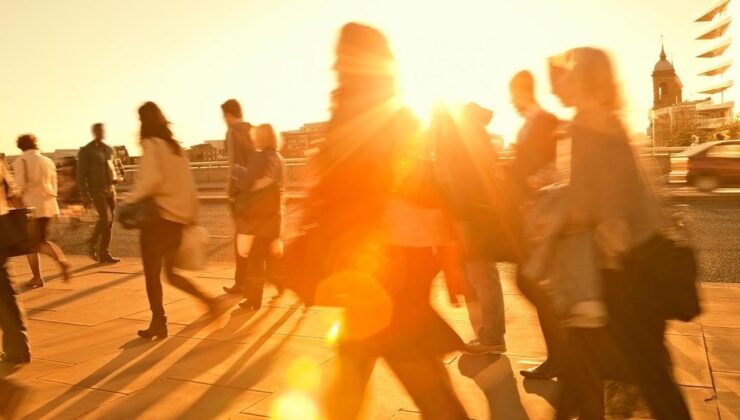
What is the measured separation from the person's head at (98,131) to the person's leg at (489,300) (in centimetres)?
659

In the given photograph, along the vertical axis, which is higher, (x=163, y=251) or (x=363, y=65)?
(x=363, y=65)

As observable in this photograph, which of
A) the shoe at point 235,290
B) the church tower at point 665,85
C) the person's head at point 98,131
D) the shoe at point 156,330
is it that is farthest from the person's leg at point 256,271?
the church tower at point 665,85

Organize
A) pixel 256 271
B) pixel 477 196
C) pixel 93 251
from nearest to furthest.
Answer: pixel 477 196 < pixel 256 271 < pixel 93 251

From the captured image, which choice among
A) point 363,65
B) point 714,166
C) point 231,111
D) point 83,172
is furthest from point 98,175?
point 714,166

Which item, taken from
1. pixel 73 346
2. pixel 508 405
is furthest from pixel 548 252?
pixel 73 346

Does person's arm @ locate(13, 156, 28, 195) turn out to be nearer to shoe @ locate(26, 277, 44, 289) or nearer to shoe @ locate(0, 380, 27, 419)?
shoe @ locate(26, 277, 44, 289)

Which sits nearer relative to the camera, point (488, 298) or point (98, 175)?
point (488, 298)

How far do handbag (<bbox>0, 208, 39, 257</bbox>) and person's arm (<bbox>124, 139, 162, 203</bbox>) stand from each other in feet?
2.30

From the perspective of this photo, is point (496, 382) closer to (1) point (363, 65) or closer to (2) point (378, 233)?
(2) point (378, 233)

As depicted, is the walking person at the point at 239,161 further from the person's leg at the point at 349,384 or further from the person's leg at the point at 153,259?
the person's leg at the point at 349,384

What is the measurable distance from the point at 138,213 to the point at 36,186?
3.83 meters

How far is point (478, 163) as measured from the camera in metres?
A: 4.34

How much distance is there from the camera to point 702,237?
10.9 m

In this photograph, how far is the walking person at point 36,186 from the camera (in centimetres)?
824
